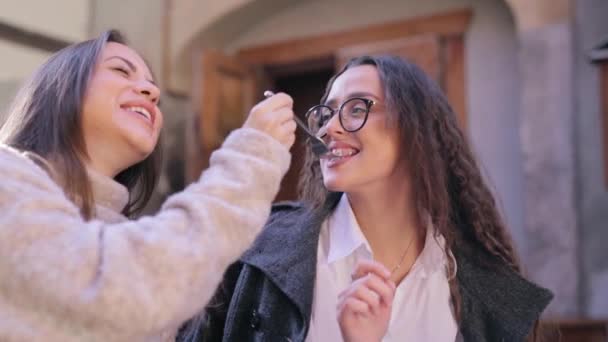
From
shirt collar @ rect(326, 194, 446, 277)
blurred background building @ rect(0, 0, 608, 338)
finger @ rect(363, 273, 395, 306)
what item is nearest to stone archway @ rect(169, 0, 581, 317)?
blurred background building @ rect(0, 0, 608, 338)

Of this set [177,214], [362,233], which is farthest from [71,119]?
[362,233]

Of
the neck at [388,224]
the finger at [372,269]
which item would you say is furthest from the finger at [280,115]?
the neck at [388,224]

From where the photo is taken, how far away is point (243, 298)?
1613 mm

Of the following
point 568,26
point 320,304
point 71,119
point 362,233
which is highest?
point 568,26

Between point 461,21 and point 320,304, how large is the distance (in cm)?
339

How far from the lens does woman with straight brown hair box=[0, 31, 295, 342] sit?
87cm

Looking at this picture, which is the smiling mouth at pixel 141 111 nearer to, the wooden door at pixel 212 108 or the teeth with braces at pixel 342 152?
the teeth with braces at pixel 342 152

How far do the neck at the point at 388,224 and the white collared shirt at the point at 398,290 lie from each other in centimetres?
3

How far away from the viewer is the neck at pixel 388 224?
67.6 inches

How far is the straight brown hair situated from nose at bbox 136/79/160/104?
88 mm

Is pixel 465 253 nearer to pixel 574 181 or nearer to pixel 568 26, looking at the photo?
pixel 574 181

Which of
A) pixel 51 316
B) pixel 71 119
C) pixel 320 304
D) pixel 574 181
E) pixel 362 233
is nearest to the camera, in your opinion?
pixel 51 316

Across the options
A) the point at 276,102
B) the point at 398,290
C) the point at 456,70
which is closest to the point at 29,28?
the point at 456,70

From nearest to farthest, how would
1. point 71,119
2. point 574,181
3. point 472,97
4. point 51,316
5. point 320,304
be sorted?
point 51,316 → point 71,119 → point 320,304 → point 574,181 → point 472,97
